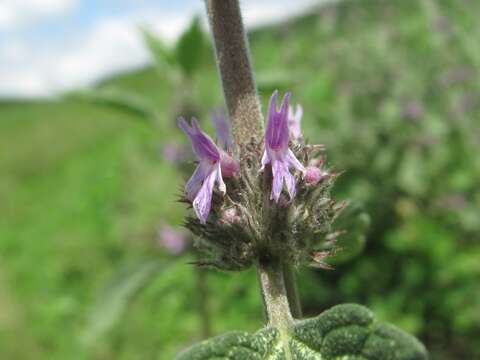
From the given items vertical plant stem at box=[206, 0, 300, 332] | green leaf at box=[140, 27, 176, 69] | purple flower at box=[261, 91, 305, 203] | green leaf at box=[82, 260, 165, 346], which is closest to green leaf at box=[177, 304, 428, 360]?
vertical plant stem at box=[206, 0, 300, 332]

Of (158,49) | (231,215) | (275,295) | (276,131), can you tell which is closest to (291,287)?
(275,295)

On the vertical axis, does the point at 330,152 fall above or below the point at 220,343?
above

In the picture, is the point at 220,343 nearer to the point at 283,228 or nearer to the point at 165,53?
the point at 283,228

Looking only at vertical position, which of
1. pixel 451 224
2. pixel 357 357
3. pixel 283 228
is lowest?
pixel 357 357

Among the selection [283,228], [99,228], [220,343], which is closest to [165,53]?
[283,228]

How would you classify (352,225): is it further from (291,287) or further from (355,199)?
(355,199)

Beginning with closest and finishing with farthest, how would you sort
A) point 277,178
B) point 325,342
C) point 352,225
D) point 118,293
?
point 325,342
point 277,178
point 352,225
point 118,293

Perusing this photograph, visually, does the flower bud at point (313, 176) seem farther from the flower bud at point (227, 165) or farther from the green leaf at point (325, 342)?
the green leaf at point (325, 342)
